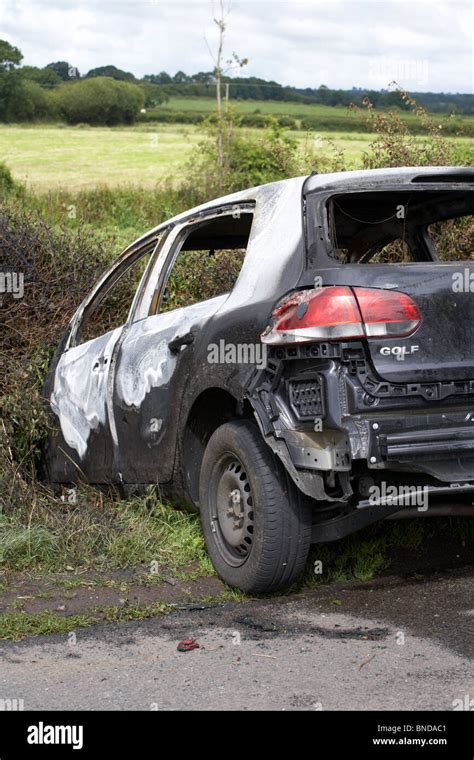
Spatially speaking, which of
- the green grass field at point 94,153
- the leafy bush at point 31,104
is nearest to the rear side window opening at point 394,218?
the green grass field at point 94,153

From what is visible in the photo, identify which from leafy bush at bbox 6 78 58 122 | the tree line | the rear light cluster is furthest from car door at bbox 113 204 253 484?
leafy bush at bbox 6 78 58 122

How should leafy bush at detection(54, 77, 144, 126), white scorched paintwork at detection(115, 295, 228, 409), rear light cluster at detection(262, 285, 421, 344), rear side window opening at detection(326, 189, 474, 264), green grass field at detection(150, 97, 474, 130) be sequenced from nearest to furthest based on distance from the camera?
rear light cluster at detection(262, 285, 421, 344) → rear side window opening at detection(326, 189, 474, 264) → white scorched paintwork at detection(115, 295, 228, 409) → green grass field at detection(150, 97, 474, 130) → leafy bush at detection(54, 77, 144, 126)

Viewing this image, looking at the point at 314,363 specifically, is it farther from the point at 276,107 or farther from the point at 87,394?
the point at 276,107

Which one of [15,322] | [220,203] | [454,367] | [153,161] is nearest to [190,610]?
[454,367]

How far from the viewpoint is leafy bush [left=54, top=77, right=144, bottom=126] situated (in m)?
48.3

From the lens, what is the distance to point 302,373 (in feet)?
15.9

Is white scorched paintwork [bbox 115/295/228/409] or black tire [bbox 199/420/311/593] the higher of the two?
white scorched paintwork [bbox 115/295/228/409]

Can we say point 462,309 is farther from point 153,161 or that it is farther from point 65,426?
point 153,161

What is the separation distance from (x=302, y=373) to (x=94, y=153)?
125ft

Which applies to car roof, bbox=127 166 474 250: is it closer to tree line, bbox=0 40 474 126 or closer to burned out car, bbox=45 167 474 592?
burned out car, bbox=45 167 474 592

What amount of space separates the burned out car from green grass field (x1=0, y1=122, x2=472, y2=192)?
66.6 feet

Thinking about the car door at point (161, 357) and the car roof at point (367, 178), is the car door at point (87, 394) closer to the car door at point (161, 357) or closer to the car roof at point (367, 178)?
the car door at point (161, 357)

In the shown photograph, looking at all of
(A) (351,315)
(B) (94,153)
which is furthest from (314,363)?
(B) (94,153)

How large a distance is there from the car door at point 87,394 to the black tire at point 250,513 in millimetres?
1259
